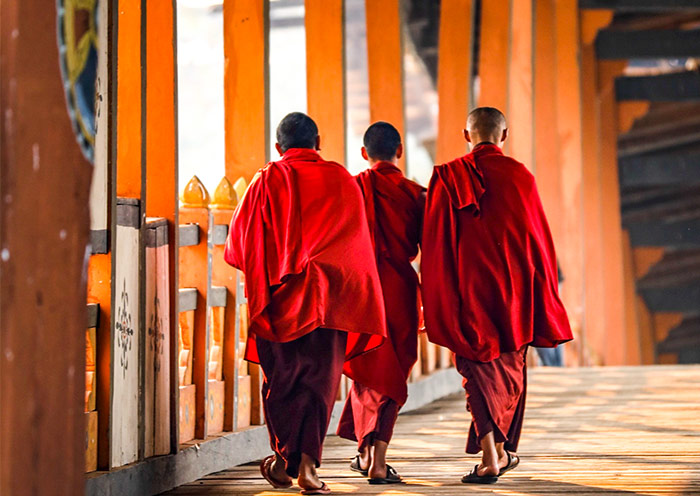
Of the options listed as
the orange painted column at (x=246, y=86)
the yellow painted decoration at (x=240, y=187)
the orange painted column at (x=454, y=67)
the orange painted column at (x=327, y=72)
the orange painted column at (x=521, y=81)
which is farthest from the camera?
the orange painted column at (x=521, y=81)

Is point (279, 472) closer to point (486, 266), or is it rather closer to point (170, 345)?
point (170, 345)

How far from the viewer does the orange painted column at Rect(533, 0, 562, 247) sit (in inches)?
424

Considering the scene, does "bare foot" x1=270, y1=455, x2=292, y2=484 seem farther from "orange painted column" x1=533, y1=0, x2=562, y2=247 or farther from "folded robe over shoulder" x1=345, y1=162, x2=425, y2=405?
"orange painted column" x1=533, y1=0, x2=562, y2=247

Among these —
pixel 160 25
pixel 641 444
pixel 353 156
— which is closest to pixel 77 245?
pixel 160 25

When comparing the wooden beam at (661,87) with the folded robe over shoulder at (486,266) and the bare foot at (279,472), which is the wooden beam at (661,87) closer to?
the folded robe over shoulder at (486,266)

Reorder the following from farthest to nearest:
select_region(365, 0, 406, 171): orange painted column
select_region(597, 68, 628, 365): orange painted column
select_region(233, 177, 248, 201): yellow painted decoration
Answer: select_region(597, 68, 628, 365): orange painted column < select_region(365, 0, 406, 171): orange painted column < select_region(233, 177, 248, 201): yellow painted decoration

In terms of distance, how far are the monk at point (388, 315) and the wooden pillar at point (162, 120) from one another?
71 cm

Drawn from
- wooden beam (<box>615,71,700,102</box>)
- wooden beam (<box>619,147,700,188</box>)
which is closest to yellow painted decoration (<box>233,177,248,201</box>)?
wooden beam (<box>615,71,700,102</box>)

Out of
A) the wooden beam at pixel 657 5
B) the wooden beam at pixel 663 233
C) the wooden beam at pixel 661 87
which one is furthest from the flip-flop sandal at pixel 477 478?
the wooden beam at pixel 663 233

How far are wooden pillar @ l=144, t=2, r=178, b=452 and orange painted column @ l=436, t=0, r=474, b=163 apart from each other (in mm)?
3805

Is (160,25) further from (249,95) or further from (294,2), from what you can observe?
(294,2)

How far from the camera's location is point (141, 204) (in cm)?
379

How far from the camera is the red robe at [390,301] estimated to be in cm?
414

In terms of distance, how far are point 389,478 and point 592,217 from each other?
965 cm
